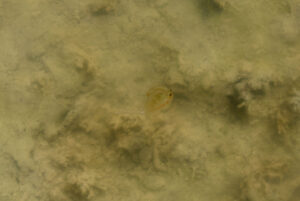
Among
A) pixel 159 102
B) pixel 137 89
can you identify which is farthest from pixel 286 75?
pixel 137 89

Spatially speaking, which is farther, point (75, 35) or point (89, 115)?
point (75, 35)

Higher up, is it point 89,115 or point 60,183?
point 89,115

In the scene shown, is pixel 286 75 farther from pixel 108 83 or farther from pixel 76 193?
pixel 76 193
